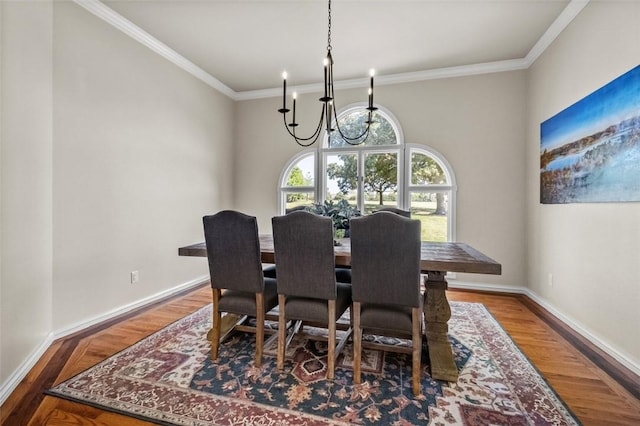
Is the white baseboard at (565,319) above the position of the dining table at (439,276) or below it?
below

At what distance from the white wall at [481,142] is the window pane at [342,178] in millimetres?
854

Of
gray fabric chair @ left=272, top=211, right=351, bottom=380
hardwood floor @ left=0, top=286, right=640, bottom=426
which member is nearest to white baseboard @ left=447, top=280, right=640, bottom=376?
hardwood floor @ left=0, top=286, right=640, bottom=426

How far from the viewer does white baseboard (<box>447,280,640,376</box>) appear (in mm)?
2076

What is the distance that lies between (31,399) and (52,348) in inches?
28.0

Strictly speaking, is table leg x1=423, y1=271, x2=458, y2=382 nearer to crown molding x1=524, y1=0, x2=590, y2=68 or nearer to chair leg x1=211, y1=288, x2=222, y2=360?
chair leg x1=211, y1=288, x2=222, y2=360

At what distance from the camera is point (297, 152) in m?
4.60

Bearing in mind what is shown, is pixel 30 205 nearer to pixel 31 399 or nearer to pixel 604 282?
pixel 31 399

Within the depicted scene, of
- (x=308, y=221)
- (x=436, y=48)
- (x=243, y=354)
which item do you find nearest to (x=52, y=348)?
(x=243, y=354)

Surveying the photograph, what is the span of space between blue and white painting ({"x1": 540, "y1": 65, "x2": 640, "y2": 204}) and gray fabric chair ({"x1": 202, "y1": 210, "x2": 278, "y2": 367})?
262 cm

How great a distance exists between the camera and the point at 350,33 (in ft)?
10.1

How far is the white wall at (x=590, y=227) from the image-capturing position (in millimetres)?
2080

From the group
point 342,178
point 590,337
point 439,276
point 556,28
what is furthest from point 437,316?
point 556,28

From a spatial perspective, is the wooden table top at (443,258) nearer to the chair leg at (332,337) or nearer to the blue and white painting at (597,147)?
the chair leg at (332,337)

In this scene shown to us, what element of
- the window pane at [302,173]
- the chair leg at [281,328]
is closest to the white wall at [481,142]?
the window pane at [302,173]
